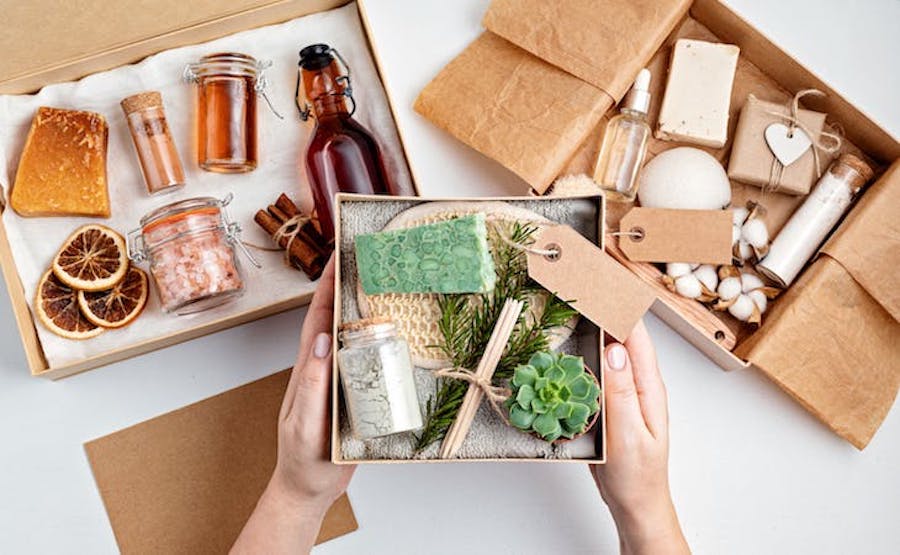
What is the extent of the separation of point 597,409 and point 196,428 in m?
0.70

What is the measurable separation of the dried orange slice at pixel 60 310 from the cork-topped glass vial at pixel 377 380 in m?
0.53

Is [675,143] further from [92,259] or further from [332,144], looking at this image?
[92,259]

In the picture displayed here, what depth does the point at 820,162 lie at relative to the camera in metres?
1.17

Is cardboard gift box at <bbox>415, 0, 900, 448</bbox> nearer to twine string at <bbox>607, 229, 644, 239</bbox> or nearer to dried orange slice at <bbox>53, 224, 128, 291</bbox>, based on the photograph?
twine string at <bbox>607, 229, 644, 239</bbox>

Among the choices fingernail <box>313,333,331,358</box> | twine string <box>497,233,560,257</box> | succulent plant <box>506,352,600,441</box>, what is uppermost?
twine string <box>497,233,560,257</box>

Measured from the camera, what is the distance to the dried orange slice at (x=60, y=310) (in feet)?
3.58

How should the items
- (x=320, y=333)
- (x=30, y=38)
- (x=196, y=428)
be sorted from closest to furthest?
(x=320, y=333) < (x=30, y=38) < (x=196, y=428)

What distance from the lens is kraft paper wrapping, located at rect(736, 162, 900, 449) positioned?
1.09 meters

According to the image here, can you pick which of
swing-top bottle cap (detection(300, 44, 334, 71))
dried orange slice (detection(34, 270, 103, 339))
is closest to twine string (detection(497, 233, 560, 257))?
swing-top bottle cap (detection(300, 44, 334, 71))

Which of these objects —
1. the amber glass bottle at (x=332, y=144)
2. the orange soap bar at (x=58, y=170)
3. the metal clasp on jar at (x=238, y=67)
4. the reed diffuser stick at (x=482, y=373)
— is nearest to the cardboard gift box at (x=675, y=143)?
the amber glass bottle at (x=332, y=144)

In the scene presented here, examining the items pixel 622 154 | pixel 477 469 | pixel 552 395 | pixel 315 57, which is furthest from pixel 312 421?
pixel 622 154

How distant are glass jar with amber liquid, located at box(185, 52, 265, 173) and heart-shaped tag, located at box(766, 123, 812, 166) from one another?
808 mm

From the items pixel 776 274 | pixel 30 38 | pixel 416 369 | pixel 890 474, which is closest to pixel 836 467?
pixel 890 474

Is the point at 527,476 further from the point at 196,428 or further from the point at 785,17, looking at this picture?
the point at 785,17
